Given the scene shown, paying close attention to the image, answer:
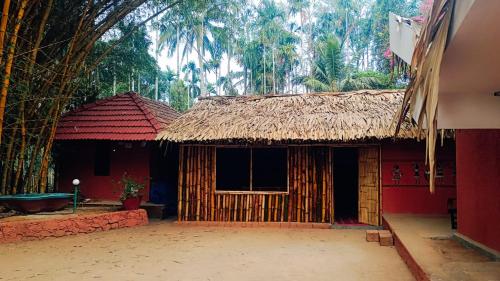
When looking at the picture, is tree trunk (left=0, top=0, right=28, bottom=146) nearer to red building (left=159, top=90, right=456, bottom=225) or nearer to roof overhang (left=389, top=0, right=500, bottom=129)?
red building (left=159, top=90, right=456, bottom=225)

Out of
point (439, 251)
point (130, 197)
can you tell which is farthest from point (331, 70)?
point (439, 251)

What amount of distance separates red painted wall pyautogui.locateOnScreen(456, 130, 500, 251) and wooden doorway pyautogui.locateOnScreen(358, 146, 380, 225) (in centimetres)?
232

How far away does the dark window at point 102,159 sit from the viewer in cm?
945

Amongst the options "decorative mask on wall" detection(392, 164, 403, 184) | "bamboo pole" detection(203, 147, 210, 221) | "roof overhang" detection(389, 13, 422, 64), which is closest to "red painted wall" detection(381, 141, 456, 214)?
"decorative mask on wall" detection(392, 164, 403, 184)

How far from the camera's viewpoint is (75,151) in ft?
31.1

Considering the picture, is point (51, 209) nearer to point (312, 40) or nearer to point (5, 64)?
point (5, 64)

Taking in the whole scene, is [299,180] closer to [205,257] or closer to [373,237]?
[373,237]

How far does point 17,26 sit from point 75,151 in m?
3.99

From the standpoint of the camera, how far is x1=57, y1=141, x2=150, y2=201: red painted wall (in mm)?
9328

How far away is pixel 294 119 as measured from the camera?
800 centimetres

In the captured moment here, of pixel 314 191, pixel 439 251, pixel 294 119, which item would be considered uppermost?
pixel 294 119

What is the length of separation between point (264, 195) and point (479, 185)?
13.6 feet

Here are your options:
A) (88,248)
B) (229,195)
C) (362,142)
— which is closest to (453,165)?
(362,142)

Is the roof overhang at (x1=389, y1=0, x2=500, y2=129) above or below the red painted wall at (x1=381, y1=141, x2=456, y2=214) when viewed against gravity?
above
